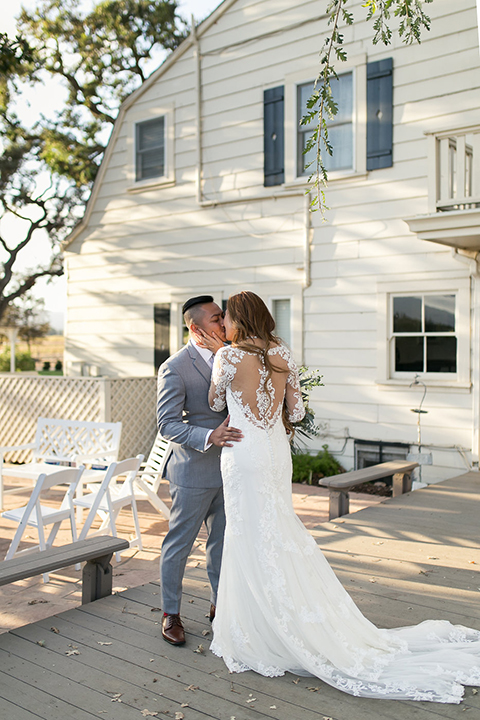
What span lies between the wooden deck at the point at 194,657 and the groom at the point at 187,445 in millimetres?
298

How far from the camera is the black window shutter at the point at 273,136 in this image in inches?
380

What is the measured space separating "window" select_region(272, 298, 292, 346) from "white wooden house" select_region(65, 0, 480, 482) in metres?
0.03

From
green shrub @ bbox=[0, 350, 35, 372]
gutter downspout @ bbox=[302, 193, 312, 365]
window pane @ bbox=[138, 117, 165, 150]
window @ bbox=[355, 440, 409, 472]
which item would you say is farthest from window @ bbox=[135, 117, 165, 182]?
green shrub @ bbox=[0, 350, 35, 372]

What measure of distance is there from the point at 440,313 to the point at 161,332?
16.1 ft

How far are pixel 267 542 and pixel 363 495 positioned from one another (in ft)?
18.1

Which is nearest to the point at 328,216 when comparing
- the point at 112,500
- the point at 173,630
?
the point at 112,500

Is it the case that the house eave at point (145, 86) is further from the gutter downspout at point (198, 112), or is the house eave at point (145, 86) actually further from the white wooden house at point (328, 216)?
the gutter downspout at point (198, 112)

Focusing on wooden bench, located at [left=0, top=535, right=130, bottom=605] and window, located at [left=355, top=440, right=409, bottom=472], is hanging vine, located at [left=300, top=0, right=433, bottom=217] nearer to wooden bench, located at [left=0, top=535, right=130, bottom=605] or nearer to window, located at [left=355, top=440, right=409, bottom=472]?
wooden bench, located at [left=0, top=535, right=130, bottom=605]

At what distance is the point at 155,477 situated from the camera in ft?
23.9

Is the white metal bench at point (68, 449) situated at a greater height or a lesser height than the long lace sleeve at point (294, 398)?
lesser

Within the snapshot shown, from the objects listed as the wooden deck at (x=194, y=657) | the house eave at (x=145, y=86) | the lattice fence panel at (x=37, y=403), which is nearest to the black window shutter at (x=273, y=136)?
the house eave at (x=145, y=86)

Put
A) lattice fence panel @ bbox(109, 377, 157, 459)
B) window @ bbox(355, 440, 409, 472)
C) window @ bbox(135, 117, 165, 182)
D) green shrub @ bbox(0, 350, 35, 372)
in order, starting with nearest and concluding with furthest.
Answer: window @ bbox(355, 440, 409, 472) → lattice fence panel @ bbox(109, 377, 157, 459) → window @ bbox(135, 117, 165, 182) → green shrub @ bbox(0, 350, 35, 372)

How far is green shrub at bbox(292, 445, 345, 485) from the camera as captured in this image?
29.8ft

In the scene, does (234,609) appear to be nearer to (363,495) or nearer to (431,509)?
(431,509)
